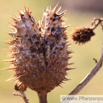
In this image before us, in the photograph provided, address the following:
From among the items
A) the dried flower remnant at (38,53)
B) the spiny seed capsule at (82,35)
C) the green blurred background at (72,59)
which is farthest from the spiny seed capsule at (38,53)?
the green blurred background at (72,59)

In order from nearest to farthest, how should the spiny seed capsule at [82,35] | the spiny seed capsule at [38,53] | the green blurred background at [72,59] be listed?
the spiny seed capsule at [38,53]
the spiny seed capsule at [82,35]
the green blurred background at [72,59]

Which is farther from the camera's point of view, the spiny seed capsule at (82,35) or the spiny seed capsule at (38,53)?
the spiny seed capsule at (82,35)

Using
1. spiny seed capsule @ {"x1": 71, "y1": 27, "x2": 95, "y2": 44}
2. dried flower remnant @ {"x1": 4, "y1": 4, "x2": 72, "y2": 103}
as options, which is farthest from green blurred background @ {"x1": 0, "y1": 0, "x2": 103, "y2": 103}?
dried flower remnant @ {"x1": 4, "y1": 4, "x2": 72, "y2": 103}

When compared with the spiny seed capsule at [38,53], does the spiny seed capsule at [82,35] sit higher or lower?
higher

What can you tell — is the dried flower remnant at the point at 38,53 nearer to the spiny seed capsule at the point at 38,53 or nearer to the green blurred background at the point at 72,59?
the spiny seed capsule at the point at 38,53

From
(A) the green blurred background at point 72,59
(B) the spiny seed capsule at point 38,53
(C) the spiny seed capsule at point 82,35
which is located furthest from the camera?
(A) the green blurred background at point 72,59

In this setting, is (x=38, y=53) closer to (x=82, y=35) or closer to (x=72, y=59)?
(x=82, y=35)

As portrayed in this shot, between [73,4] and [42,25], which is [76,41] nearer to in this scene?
[42,25]

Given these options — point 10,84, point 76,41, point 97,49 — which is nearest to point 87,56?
point 97,49

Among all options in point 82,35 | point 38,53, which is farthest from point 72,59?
point 38,53
